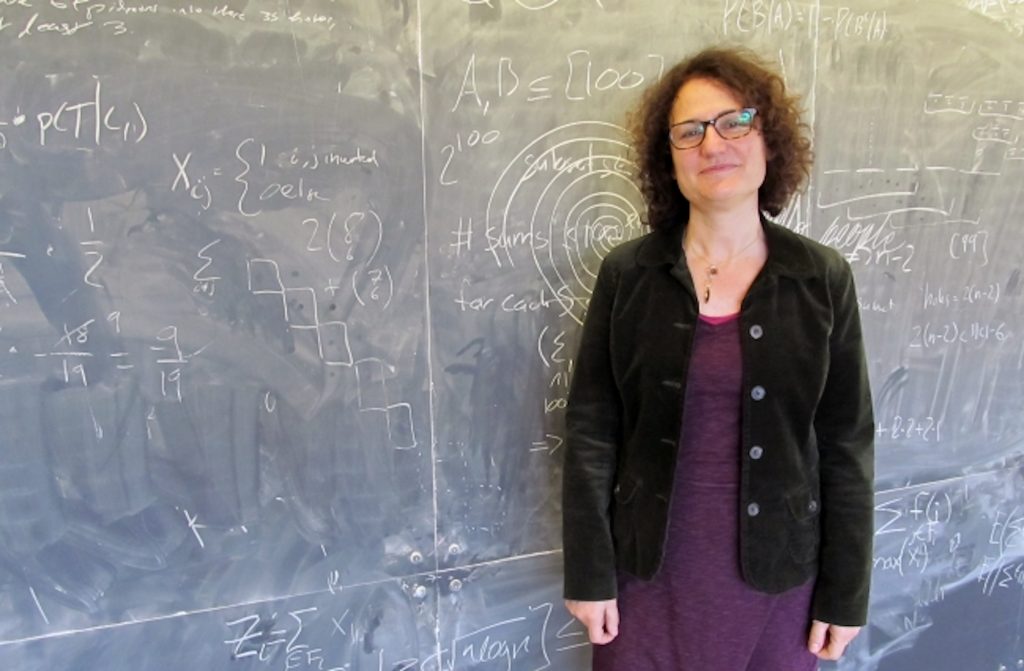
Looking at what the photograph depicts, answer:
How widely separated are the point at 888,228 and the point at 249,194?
161 cm

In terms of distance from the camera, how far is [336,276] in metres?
1.54

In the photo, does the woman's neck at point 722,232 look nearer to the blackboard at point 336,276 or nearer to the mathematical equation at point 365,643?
the blackboard at point 336,276

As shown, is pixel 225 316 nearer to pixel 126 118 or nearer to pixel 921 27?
pixel 126 118

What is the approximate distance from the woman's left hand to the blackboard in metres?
0.62

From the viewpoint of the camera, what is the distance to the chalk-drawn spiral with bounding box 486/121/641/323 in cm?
165

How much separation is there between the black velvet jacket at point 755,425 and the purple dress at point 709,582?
0.02 meters

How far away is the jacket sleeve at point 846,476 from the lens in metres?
1.36

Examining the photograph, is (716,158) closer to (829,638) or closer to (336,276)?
(336,276)

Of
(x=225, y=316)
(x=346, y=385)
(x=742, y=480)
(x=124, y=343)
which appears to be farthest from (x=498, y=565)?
(x=124, y=343)

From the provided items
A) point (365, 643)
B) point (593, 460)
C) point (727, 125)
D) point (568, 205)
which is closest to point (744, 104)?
point (727, 125)

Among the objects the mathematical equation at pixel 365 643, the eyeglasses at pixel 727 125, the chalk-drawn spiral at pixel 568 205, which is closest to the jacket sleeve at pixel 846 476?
the eyeglasses at pixel 727 125

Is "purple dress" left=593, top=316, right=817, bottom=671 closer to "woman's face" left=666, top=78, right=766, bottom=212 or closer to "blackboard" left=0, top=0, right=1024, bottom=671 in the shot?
"woman's face" left=666, top=78, right=766, bottom=212

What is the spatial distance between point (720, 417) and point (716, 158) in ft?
1.48

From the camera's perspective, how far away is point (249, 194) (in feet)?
4.80
